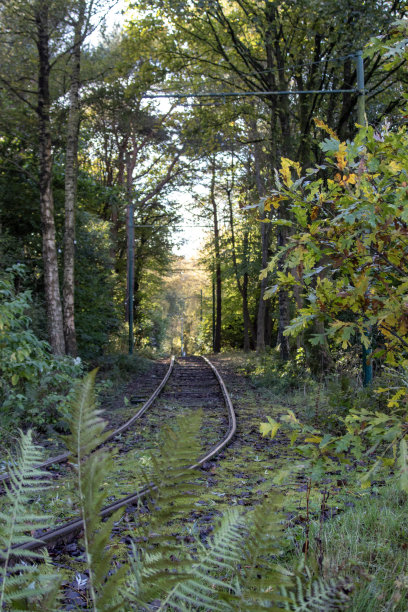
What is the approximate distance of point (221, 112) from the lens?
1723cm

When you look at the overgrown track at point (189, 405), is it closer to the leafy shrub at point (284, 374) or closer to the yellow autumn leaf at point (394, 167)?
the leafy shrub at point (284, 374)

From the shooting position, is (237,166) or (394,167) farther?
(237,166)

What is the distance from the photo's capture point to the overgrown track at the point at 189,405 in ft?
11.9

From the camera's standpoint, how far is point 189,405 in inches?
481

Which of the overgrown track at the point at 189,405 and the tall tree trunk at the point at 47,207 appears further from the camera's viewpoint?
the tall tree trunk at the point at 47,207

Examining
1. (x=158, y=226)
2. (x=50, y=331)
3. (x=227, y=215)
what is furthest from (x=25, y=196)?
(x=227, y=215)

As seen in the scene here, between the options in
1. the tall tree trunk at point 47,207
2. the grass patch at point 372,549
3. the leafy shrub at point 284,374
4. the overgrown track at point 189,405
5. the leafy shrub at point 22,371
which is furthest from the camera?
the leafy shrub at point 284,374

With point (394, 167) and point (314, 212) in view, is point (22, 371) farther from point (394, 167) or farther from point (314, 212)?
point (394, 167)

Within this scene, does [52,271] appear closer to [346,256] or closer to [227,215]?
[346,256]

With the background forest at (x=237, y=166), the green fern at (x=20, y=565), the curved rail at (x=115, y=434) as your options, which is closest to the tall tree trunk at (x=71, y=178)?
the background forest at (x=237, y=166)

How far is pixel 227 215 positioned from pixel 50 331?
902 inches

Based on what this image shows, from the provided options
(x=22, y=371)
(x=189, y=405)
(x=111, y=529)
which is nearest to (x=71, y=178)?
(x=189, y=405)

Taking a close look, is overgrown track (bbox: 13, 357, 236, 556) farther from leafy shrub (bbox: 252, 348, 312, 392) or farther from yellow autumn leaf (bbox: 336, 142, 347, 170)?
yellow autumn leaf (bbox: 336, 142, 347, 170)

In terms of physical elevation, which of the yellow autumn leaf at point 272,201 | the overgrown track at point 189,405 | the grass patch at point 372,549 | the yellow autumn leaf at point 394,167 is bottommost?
the overgrown track at point 189,405
